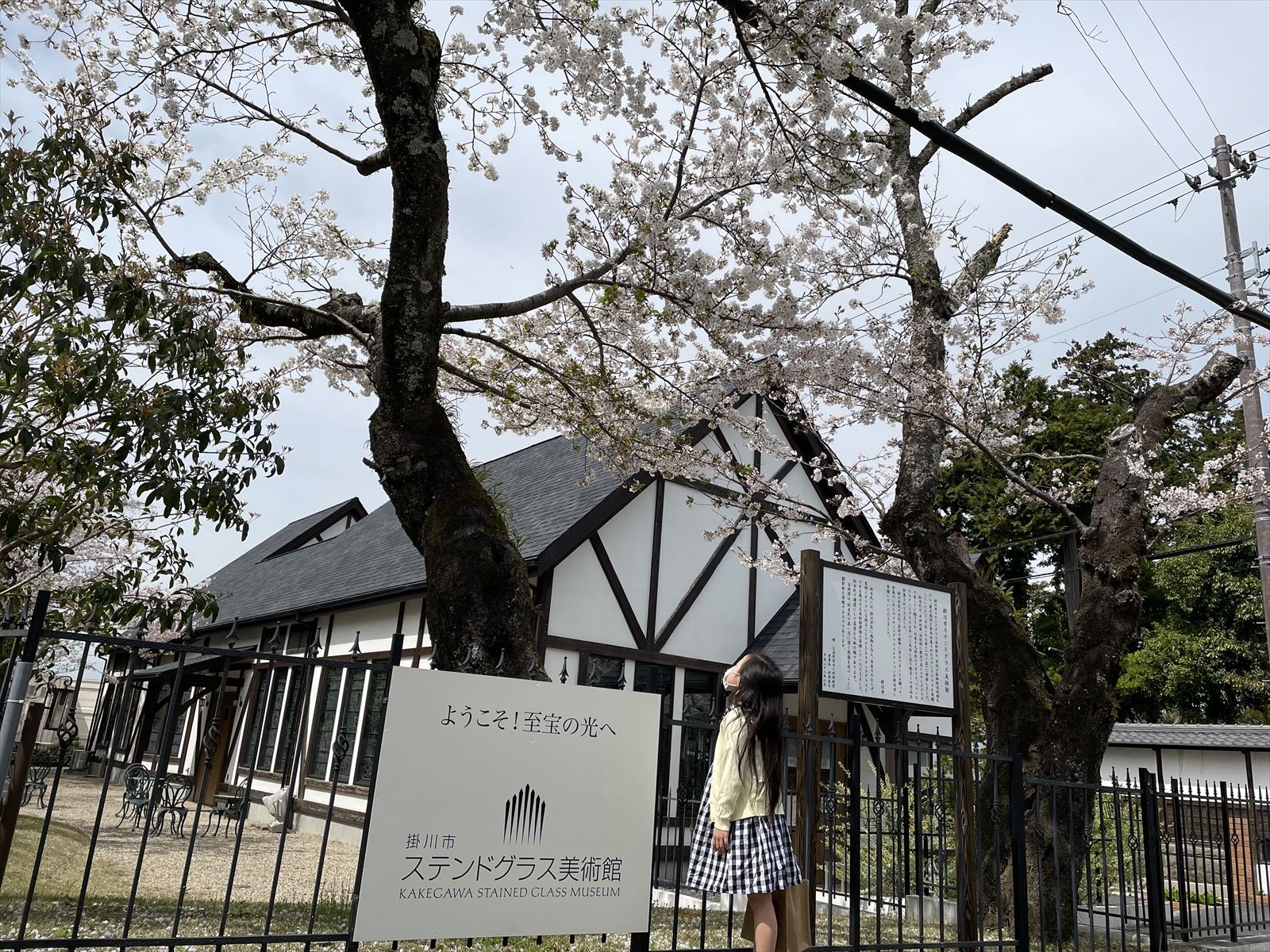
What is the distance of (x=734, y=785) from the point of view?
4.51 m

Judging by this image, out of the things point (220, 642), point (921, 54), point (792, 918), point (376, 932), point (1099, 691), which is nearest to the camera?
point (376, 932)

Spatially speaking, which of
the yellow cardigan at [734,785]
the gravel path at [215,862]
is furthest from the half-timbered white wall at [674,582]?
the yellow cardigan at [734,785]

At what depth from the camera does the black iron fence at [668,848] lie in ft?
12.9

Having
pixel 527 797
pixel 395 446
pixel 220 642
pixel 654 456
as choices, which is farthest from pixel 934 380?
pixel 220 642

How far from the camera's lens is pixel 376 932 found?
144 inches

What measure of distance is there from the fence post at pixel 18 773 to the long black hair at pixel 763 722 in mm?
3161

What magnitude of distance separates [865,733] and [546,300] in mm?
9599

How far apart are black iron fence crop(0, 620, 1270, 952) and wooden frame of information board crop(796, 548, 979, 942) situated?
4 centimetres

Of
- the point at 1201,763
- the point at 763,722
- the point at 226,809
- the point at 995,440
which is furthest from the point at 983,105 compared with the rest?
the point at 1201,763

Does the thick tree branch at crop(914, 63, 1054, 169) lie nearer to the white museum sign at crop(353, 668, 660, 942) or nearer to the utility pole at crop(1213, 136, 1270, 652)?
the utility pole at crop(1213, 136, 1270, 652)

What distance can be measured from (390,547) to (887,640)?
520 inches

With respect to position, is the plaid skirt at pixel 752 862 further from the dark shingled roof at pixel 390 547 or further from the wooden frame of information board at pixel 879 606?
the dark shingled roof at pixel 390 547

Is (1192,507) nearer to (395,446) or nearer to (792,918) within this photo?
(792,918)

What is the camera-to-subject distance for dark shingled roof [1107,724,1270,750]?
17734 mm
